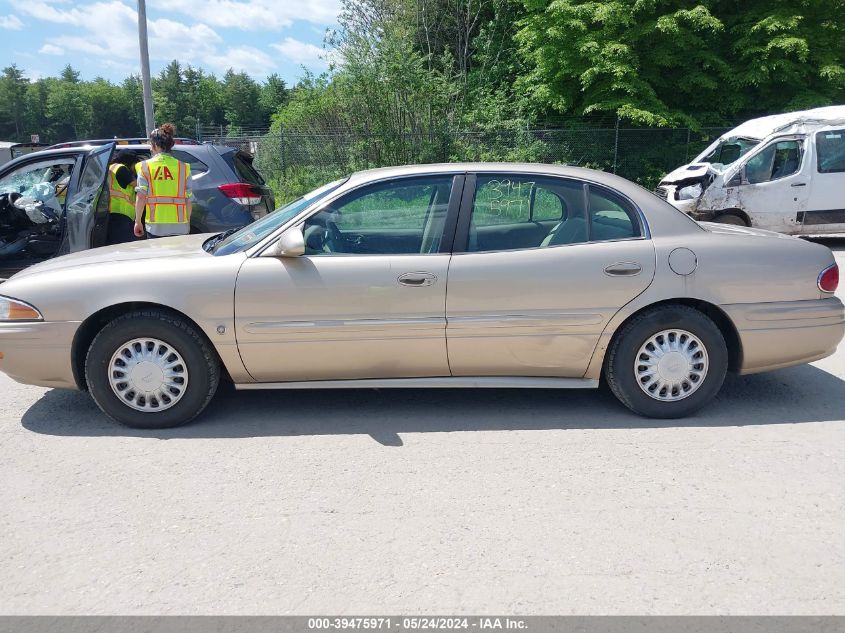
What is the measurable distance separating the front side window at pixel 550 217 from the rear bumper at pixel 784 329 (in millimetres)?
880

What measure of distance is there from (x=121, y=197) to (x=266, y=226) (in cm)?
389

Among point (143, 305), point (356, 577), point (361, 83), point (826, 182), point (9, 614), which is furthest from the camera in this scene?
point (361, 83)

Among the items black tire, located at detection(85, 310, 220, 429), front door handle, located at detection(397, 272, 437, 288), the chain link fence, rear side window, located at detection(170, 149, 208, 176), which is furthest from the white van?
black tire, located at detection(85, 310, 220, 429)

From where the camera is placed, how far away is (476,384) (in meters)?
4.61

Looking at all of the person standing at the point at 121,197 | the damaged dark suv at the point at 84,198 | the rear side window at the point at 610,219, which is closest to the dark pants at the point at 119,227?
the person standing at the point at 121,197

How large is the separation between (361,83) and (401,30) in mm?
5646

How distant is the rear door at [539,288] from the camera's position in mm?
4527

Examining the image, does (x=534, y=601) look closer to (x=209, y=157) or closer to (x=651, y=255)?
(x=651, y=255)

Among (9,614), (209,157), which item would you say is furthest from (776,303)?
(209,157)

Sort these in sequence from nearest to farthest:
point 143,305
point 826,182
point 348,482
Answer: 1. point 348,482
2. point 143,305
3. point 826,182

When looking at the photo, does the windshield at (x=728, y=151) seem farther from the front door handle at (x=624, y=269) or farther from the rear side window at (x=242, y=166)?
the front door handle at (x=624, y=269)

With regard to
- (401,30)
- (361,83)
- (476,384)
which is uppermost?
(401,30)

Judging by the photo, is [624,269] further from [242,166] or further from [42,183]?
[42,183]

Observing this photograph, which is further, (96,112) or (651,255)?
(96,112)
